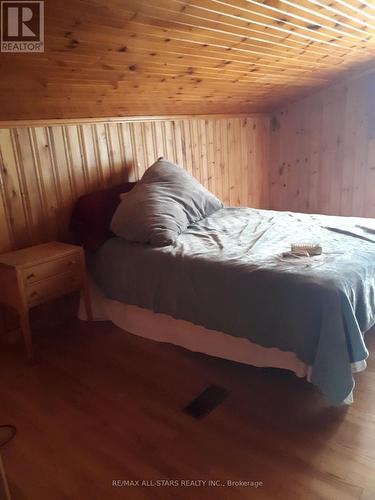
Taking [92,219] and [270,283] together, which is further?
[92,219]

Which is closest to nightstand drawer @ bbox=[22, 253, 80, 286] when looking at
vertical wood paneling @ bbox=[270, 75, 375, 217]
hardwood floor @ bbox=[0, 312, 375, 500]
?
hardwood floor @ bbox=[0, 312, 375, 500]

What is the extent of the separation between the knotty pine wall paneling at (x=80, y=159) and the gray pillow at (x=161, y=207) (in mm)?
312

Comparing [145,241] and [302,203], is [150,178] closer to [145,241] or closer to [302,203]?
[145,241]

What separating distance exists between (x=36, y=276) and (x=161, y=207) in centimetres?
88

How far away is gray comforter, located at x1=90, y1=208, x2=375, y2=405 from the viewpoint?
1669 millimetres

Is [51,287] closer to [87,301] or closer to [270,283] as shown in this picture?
[87,301]

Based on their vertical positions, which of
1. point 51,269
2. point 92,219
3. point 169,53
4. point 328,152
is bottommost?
point 51,269

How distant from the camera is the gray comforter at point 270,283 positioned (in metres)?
1.67

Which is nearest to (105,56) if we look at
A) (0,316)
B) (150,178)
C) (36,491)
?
(150,178)

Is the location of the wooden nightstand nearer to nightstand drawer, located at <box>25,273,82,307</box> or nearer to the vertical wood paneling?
nightstand drawer, located at <box>25,273,82,307</box>

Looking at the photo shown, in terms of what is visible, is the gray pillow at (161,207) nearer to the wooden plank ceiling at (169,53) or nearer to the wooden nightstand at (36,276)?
the wooden nightstand at (36,276)

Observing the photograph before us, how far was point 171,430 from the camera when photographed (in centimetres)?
172

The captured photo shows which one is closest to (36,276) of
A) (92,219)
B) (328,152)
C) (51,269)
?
(51,269)

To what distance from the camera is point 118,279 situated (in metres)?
2.50
